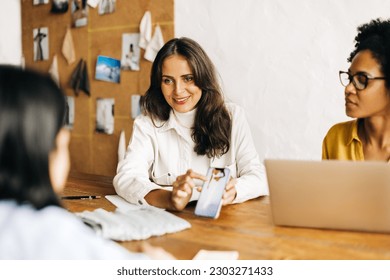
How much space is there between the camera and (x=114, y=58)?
10.6 feet

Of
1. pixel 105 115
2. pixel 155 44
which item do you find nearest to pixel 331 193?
pixel 155 44

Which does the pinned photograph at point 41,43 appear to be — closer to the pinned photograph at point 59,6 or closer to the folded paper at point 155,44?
the pinned photograph at point 59,6

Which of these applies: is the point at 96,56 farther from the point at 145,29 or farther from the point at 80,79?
the point at 145,29

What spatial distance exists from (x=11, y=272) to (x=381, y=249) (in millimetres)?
831

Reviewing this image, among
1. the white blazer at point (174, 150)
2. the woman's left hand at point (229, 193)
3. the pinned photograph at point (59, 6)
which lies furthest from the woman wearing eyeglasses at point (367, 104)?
the pinned photograph at point (59, 6)

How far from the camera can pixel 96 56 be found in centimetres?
333

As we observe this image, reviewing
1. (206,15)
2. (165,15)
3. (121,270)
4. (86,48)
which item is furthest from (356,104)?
(86,48)

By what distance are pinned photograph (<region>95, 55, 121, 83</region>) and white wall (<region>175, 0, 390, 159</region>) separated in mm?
656

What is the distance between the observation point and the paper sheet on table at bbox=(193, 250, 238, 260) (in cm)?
97

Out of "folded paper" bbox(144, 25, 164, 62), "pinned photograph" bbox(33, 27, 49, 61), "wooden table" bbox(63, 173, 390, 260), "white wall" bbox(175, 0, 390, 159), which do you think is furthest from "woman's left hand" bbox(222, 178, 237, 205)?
"pinned photograph" bbox(33, 27, 49, 61)

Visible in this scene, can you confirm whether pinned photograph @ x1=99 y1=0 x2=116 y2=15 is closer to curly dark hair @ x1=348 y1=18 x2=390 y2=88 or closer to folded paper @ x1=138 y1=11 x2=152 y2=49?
folded paper @ x1=138 y1=11 x2=152 y2=49

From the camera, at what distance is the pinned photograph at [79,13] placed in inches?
132

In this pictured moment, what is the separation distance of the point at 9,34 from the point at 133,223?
2.21 meters

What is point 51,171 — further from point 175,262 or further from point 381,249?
point 381,249
